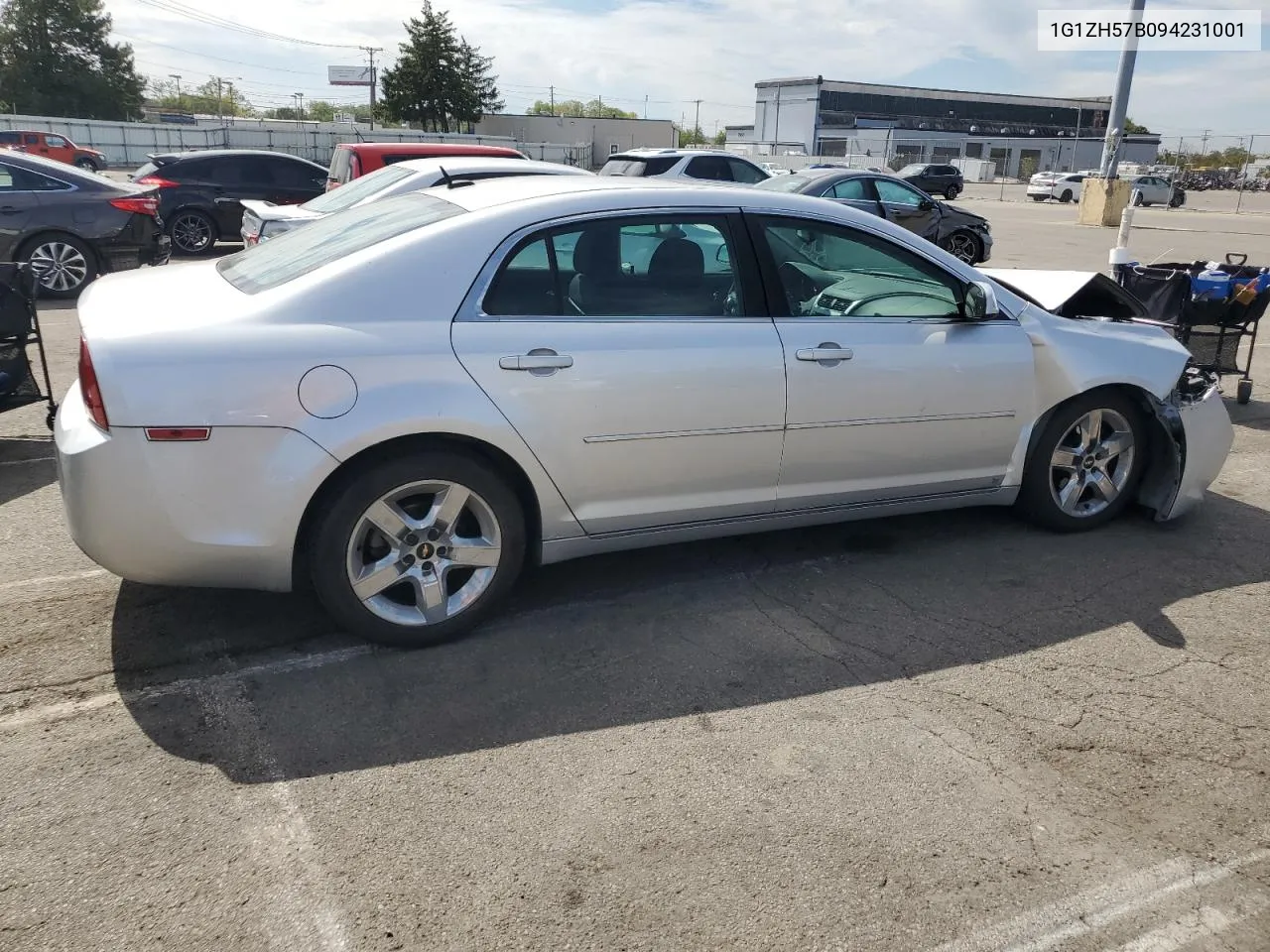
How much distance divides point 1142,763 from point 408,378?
2.63m

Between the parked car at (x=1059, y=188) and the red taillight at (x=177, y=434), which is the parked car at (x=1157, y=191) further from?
the red taillight at (x=177, y=434)

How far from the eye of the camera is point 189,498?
3.19 metres

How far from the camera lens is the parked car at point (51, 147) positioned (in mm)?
33719

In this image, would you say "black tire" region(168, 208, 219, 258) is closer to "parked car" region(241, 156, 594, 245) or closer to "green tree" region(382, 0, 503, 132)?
"parked car" region(241, 156, 594, 245)

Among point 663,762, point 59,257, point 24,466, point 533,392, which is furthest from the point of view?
point 59,257

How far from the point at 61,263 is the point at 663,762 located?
34.0 ft

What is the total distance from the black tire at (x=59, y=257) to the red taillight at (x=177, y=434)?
29.0 feet

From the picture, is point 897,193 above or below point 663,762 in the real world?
above

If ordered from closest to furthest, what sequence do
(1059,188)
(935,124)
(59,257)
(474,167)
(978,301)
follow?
(978,301), (474,167), (59,257), (1059,188), (935,124)

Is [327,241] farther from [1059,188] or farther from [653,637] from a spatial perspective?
[1059,188]

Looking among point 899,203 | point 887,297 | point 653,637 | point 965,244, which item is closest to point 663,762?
point 653,637

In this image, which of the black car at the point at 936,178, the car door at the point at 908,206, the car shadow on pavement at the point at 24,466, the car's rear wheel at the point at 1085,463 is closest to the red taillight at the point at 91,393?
the car shadow on pavement at the point at 24,466

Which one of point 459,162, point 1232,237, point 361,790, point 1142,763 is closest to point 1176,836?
point 1142,763

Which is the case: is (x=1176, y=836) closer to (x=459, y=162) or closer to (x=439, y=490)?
(x=439, y=490)
